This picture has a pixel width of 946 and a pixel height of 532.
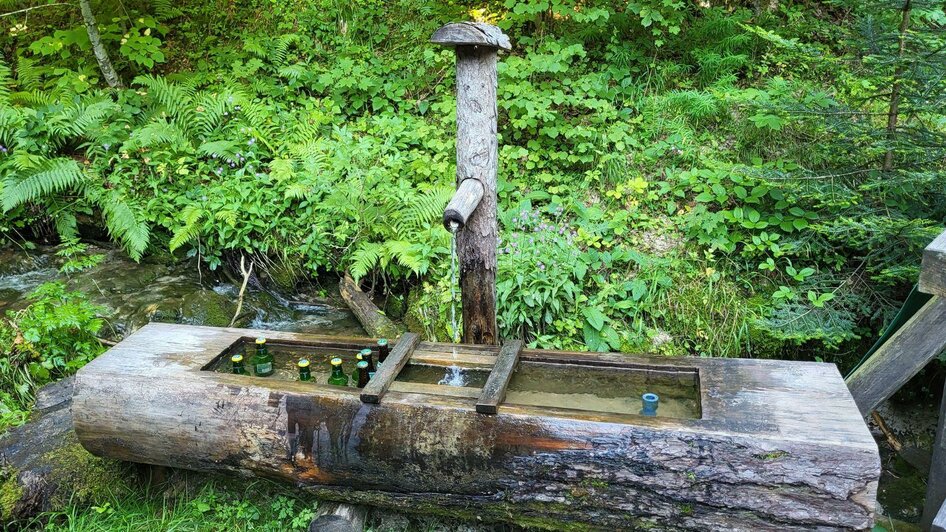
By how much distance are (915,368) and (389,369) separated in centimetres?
261

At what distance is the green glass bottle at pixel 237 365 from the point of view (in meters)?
3.18

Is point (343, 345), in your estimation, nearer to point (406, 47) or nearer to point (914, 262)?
point (914, 262)

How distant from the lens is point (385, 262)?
15.4ft

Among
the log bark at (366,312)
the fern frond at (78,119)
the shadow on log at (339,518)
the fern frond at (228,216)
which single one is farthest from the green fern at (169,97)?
the shadow on log at (339,518)

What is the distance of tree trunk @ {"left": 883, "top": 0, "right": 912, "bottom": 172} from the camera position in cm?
373

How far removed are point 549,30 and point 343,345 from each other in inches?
172

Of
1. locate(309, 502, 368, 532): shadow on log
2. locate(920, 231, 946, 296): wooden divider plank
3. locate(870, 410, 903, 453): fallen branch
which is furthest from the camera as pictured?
locate(870, 410, 903, 453): fallen branch

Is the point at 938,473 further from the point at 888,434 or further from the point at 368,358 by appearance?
the point at 368,358

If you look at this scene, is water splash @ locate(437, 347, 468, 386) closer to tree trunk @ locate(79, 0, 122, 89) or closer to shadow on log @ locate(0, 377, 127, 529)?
shadow on log @ locate(0, 377, 127, 529)

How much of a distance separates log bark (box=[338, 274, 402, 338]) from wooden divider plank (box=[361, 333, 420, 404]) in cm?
120

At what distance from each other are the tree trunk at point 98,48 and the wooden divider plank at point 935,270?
7077 mm

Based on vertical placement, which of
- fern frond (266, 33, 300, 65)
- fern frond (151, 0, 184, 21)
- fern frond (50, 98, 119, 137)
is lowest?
fern frond (50, 98, 119, 137)

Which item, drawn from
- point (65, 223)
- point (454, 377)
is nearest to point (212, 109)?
point (65, 223)

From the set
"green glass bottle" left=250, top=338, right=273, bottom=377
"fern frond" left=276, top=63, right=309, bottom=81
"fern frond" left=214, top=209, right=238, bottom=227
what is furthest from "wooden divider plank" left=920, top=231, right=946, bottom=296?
"fern frond" left=276, top=63, right=309, bottom=81
